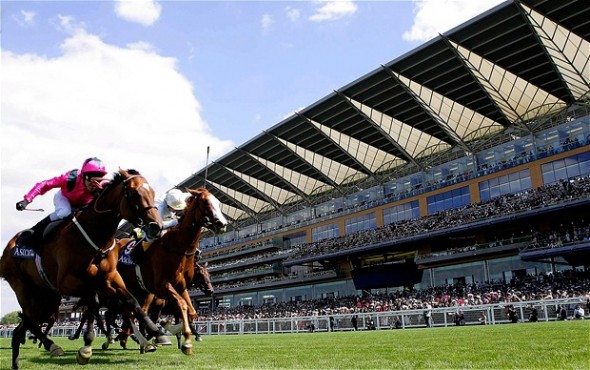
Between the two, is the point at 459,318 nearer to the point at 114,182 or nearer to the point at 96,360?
the point at 96,360

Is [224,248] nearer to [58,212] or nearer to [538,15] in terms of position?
[538,15]

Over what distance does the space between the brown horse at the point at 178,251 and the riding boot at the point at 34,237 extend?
83.4 inches

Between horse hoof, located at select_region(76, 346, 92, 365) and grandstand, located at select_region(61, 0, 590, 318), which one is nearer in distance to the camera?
horse hoof, located at select_region(76, 346, 92, 365)

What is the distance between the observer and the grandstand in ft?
106

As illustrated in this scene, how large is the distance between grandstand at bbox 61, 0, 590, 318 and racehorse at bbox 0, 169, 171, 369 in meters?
29.4

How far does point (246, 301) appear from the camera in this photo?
61.9 m

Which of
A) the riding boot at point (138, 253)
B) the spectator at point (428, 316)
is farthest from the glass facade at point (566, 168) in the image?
the riding boot at point (138, 253)

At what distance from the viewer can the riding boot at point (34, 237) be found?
675 centimetres

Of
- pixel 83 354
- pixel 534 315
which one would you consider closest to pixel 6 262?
pixel 83 354

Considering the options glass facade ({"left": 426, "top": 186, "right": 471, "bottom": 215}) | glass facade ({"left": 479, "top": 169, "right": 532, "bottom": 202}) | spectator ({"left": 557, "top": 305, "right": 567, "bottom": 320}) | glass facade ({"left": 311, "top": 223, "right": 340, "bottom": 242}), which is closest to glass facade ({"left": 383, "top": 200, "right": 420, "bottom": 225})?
glass facade ({"left": 426, "top": 186, "right": 471, "bottom": 215})

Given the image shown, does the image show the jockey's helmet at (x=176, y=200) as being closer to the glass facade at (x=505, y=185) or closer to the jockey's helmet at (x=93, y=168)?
the jockey's helmet at (x=93, y=168)

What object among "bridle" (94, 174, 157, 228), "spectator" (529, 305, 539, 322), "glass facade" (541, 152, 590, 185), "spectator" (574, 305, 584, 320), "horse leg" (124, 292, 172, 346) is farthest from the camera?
"glass facade" (541, 152, 590, 185)

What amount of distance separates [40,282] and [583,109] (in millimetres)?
39570

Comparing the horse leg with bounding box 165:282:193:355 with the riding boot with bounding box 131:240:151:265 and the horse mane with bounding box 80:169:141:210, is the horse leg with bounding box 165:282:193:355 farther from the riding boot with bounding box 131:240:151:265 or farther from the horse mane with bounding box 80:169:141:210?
the horse mane with bounding box 80:169:141:210
